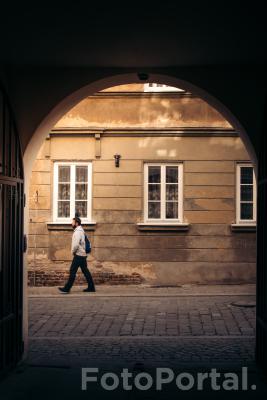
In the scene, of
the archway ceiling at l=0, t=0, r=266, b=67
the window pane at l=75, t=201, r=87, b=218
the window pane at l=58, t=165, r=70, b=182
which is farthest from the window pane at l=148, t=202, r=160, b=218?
the archway ceiling at l=0, t=0, r=266, b=67

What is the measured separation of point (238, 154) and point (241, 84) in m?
9.44

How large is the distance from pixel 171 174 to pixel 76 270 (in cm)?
376

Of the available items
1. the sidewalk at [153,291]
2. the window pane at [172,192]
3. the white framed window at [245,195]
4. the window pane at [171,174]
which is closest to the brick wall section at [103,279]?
the sidewalk at [153,291]

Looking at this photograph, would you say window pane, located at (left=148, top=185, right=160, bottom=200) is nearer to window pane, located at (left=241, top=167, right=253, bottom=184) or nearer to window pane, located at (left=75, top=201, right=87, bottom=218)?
window pane, located at (left=75, top=201, right=87, bottom=218)

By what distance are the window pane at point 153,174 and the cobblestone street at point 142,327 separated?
309 centimetres

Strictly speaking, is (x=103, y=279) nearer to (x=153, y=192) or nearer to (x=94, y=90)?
(x=153, y=192)

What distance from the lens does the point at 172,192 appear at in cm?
1858

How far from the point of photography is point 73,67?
9062 mm

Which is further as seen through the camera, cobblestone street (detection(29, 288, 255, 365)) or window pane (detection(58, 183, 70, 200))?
window pane (detection(58, 183, 70, 200))

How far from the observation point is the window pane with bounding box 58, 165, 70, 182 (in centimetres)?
1859

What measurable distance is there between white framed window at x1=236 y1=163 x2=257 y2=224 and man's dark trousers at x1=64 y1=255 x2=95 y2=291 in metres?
4.22

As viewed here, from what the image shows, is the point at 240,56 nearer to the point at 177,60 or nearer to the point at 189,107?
the point at 177,60

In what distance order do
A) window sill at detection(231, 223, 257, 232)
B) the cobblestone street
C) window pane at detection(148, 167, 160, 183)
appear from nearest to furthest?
the cobblestone street
window sill at detection(231, 223, 257, 232)
window pane at detection(148, 167, 160, 183)

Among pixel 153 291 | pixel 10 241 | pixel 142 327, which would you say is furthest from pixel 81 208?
pixel 10 241
